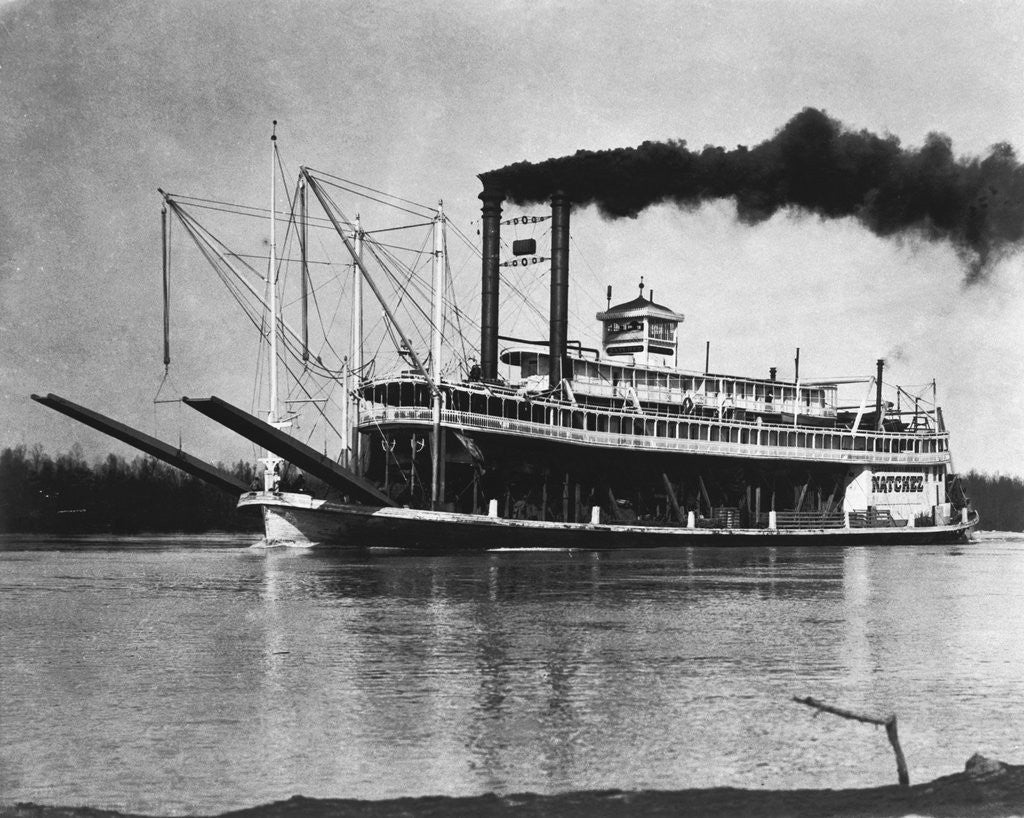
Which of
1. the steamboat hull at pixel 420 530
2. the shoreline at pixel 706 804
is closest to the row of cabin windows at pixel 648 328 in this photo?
the steamboat hull at pixel 420 530

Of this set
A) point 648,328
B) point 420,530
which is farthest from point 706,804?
point 648,328

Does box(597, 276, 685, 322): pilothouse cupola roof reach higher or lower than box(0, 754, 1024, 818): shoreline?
higher

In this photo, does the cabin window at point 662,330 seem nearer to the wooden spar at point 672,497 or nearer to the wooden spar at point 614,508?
the wooden spar at point 672,497

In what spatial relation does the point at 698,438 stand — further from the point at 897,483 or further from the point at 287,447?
the point at 287,447

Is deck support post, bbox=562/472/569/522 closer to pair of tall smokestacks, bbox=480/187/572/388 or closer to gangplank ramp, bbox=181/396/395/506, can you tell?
pair of tall smokestacks, bbox=480/187/572/388

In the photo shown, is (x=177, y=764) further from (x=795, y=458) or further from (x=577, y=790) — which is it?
(x=795, y=458)

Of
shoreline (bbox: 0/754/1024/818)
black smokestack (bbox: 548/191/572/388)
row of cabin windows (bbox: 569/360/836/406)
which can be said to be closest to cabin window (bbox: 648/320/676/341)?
row of cabin windows (bbox: 569/360/836/406)
